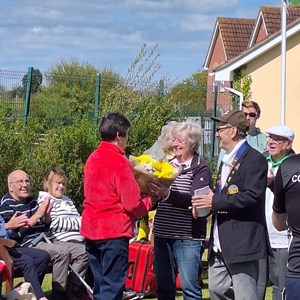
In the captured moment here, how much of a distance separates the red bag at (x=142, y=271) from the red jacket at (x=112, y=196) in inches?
82.9

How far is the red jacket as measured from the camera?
632 cm

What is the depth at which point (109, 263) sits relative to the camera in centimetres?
652

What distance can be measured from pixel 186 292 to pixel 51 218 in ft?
7.38

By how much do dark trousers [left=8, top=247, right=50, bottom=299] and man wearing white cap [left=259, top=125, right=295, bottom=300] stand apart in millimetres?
2252

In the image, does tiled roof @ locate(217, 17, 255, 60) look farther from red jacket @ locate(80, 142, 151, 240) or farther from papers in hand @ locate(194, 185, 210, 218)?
papers in hand @ locate(194, 185, 210, 218)

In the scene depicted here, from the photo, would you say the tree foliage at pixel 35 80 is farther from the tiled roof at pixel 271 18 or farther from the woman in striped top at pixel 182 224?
the tiled roof at pixel 271 18

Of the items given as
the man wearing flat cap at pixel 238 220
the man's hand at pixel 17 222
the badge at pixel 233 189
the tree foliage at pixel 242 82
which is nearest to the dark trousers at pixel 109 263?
the man wearing flat cap at pixel 238 220

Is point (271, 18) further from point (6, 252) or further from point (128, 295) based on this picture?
point (6, 252)

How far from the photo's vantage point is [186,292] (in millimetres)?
6566

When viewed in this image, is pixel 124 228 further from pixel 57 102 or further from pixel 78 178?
pixel 57 102

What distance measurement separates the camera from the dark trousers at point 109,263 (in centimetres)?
648

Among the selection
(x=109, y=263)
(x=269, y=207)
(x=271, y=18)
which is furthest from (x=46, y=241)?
(x=271, y=18)

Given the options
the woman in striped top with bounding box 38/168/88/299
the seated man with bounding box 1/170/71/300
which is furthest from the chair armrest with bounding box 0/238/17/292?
the woman in striped top with bounding box 38/168/88/299

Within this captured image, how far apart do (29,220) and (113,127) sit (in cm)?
193
